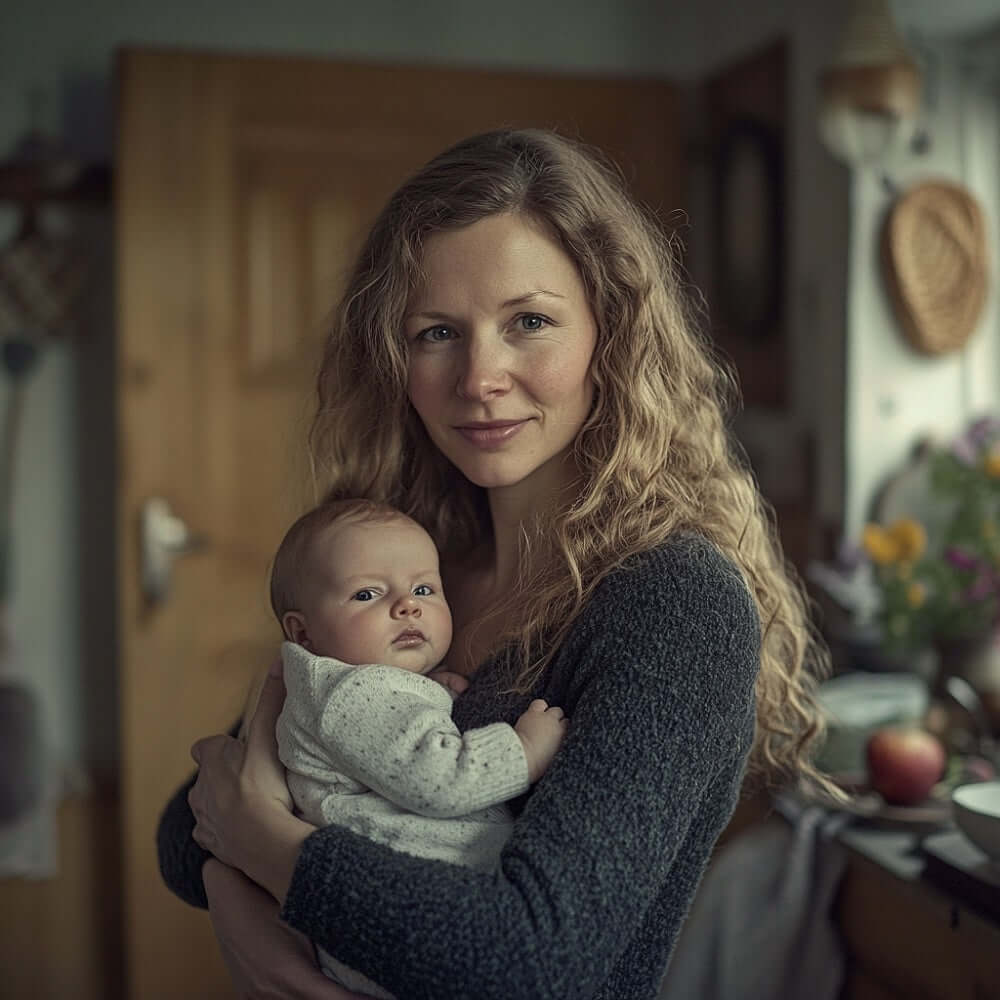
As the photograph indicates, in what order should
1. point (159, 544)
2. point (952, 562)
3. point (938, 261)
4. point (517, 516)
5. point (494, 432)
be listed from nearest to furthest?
point (494, 432) → point (517, 516) → point (952, 562) → point (938, 261) → point (159, 544)

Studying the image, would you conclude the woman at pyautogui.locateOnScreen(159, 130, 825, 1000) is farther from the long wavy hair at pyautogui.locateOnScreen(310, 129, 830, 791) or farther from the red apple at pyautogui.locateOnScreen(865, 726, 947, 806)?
the red apple at pyautogui.locateOnScreen(865, 726, 947, 806)

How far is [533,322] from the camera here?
1071 mm

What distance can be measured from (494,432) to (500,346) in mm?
80

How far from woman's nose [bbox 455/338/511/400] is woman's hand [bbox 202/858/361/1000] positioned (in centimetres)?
49

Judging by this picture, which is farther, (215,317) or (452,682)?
(215,317)

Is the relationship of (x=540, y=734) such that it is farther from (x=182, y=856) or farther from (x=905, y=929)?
(x=905, y=929)

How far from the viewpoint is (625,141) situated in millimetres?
2668

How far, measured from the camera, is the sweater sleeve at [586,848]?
85 centimetres

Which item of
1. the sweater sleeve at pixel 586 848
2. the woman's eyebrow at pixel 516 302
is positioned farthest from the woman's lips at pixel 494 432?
the sweater sleeve at pixel 586 848

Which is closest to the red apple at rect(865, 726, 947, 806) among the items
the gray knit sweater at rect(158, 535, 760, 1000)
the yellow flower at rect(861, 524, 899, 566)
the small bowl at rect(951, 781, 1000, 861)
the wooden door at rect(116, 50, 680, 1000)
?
the small bowl at rect(951, 781, 1000, 861)

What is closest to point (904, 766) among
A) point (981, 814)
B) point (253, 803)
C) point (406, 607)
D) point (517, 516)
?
point (981, 814)

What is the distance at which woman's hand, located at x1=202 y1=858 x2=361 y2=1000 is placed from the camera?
996 mm

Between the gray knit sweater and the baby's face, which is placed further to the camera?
the baby's face

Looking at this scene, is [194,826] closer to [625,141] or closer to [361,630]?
[361,630]
